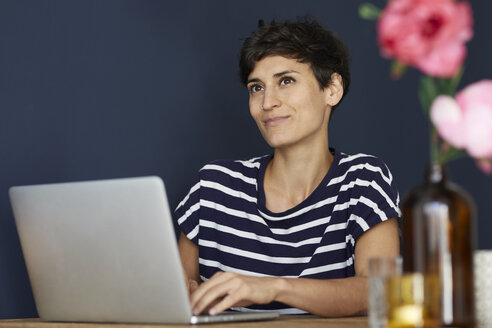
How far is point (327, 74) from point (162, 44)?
54cm

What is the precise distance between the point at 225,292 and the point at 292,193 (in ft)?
2.79

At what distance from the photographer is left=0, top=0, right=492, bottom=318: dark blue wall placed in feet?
6.29

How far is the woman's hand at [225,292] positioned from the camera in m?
1.37

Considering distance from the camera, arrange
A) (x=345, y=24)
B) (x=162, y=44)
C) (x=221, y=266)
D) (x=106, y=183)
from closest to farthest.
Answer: (x=106, y=183) → (x=221, y=266) → (x=162, y=44) → (x=345, y=24)

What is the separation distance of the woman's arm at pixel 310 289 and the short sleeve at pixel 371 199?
3cm

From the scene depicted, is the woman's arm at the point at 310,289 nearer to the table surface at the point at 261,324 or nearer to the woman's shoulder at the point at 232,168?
the table surface at the point at 261,324

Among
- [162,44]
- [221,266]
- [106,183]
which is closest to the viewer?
[106,183]

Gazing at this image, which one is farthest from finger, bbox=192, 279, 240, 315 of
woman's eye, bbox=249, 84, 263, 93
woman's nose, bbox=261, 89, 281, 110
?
woman's eye, bbox=249, 84, 263, 93

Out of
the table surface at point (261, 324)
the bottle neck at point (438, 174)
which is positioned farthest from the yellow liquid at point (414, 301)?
the table surface at point (261, 324)

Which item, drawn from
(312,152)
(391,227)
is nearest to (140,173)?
(312,152)

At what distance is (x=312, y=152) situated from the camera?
225 centimetres

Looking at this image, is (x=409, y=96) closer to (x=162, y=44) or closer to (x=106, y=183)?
(x=162, y=44)

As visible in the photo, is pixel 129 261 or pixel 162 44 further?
pixel 162 44

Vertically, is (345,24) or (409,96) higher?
(345,24)
